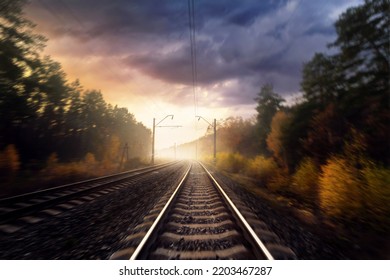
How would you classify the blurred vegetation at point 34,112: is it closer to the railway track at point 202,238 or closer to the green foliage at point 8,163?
the green foliage at point 8,163

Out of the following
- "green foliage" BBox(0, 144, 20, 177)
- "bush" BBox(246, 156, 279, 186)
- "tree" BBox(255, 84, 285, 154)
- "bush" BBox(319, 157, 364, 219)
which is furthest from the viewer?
"tree" BBox(255, 84, 285, 154)

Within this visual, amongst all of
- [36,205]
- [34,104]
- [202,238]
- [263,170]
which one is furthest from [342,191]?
[34,104]

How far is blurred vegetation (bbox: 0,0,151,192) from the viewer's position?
12492 mm

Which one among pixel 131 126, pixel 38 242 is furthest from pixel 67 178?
pixel 131 126

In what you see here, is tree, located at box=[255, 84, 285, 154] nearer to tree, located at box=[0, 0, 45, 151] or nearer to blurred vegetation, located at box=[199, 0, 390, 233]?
blurred vegetation, located at box=[199, 0, 390, 233]

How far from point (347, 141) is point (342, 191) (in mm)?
4290

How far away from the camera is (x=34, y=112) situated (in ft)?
53.6

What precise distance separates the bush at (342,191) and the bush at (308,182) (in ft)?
4.67

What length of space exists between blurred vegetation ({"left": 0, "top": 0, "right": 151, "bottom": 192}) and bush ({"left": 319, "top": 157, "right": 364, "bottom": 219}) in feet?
48.9

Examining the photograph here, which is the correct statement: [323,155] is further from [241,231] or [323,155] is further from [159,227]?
[159,227]

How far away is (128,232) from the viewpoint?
4711 millimetres

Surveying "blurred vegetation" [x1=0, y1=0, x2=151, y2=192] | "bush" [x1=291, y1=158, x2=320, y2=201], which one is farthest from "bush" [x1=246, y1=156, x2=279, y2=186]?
"blurred vegetation" [x1=0, y1=0, x2=151, y2=192]
